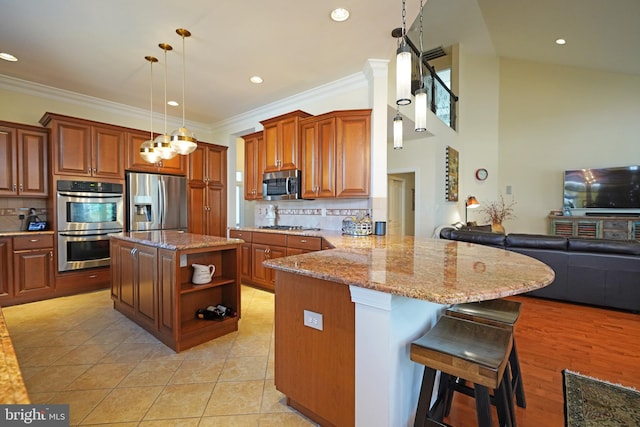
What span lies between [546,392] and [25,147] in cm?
587

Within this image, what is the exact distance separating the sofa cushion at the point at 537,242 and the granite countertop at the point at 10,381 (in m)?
4.22

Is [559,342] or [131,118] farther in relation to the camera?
[131,118]

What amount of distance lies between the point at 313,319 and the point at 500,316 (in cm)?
101

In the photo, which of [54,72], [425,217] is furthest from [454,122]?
[54,72]

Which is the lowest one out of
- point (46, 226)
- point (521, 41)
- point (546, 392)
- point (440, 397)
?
point (546, 392)

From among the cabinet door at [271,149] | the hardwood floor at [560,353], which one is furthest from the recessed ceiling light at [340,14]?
the hardwood floor at [560,353]

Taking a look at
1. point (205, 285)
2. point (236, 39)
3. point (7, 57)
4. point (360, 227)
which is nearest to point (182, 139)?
point (236, 39)

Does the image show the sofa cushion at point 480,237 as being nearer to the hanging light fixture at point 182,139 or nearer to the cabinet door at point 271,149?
the cabinet door at point 271,149

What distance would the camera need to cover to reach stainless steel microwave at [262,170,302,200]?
150 inches

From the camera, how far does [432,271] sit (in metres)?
1.25

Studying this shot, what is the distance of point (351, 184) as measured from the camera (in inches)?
135

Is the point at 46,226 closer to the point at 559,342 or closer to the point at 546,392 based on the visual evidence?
the point at 546,392

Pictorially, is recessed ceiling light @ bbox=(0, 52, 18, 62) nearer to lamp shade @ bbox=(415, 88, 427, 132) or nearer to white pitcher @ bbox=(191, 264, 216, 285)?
white pitcher @ bbox=(191, 264, 216, 285)

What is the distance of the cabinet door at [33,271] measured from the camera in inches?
133
